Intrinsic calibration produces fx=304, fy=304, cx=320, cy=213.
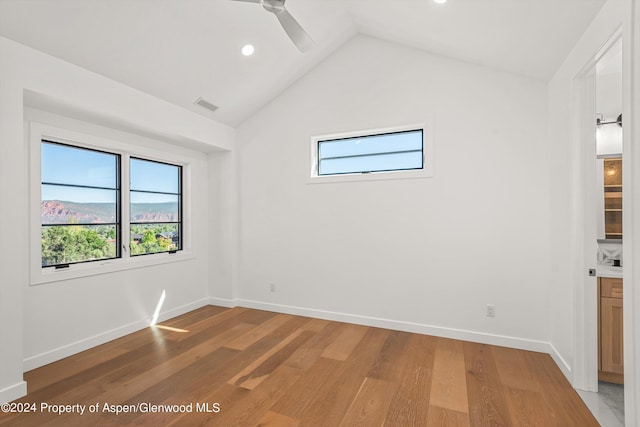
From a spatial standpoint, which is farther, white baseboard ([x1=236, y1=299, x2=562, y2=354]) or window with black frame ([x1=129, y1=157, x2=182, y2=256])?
window with black frame ([x1=129, y1=157, x2=182, y2=256])

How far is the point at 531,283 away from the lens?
3.02 meters

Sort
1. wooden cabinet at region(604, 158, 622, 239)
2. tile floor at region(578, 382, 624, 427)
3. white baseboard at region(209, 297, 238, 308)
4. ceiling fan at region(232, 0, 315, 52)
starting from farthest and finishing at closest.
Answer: white baseboard at region(209, 297, 238, 308)
wooden cabinet at region(604, 158, 622, 239)
ceiling fan at region(232, 0, 315, 52)
tile floor at region(578, 382, 624, 427)

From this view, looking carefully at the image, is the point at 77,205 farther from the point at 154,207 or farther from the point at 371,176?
the point at 371,176

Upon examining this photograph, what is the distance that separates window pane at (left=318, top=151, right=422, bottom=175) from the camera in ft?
11.8

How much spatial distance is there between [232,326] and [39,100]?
9.40 ft

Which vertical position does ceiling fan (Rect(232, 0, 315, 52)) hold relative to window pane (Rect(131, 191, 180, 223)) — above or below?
above

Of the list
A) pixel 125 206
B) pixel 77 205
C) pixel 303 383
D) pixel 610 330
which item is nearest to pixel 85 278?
pixel 77 205

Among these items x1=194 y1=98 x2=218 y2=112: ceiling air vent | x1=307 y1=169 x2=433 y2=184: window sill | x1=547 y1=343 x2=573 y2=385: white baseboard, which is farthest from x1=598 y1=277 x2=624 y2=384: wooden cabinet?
x1=194 y1=98 x2=218 y2=112: ceiling air vent

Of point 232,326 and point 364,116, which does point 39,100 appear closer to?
point 232,326

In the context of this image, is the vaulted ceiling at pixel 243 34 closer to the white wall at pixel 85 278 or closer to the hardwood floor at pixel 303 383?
the white wall at pixel 85 278

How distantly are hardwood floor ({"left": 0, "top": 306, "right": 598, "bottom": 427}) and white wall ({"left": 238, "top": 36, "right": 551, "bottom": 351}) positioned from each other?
0.44 metres

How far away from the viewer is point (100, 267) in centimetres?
318

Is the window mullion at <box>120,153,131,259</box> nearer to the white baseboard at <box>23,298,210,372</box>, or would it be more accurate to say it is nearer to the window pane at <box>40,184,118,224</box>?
the window pane at <box>40,184,118,224</box>

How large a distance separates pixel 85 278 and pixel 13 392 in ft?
3.56
